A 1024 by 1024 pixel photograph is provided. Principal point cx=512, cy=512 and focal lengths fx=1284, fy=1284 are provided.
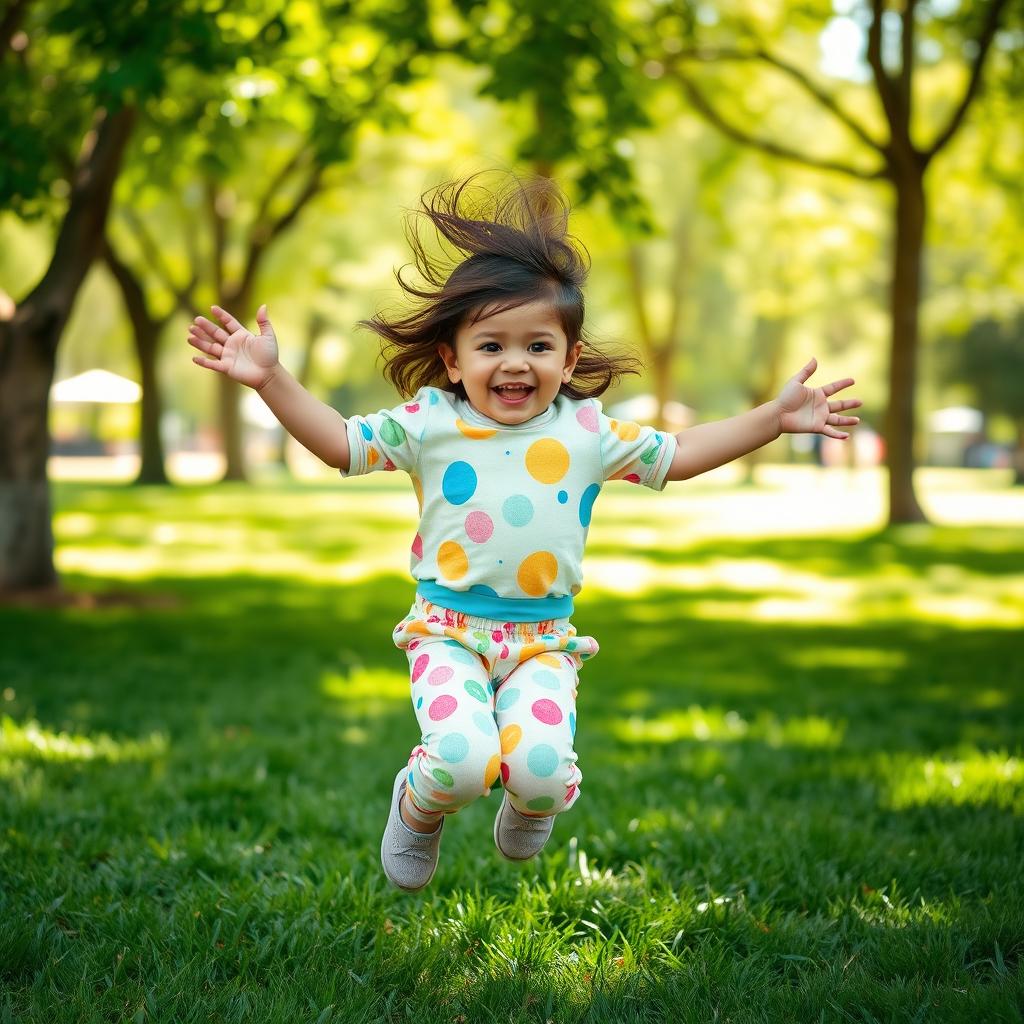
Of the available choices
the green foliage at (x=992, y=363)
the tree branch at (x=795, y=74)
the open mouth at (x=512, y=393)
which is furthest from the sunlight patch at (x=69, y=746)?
the green foliage at (x=992, y=363)

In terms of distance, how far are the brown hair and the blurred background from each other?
26 centimetres

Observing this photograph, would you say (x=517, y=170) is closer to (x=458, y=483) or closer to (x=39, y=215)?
(x=39, y=215)

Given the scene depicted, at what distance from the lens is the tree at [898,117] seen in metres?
18.4

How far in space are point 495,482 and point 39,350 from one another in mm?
8202

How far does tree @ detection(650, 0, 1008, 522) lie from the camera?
60.3ft

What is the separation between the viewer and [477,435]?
3494mm

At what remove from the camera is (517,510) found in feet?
11.3

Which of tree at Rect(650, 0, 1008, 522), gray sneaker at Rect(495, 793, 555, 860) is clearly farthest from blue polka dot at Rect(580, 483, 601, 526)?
tree at Rect(650, 0, 1008, 522)

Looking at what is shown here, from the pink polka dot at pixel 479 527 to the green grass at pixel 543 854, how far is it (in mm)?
1090

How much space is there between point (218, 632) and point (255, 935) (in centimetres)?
714

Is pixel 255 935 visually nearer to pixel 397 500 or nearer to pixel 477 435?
pixel 477 435

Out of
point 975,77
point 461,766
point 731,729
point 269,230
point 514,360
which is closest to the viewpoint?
point 461,766

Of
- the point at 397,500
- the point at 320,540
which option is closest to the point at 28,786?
the point at 320,540

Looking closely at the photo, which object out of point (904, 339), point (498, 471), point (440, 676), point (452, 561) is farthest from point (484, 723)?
point (904, 339)
